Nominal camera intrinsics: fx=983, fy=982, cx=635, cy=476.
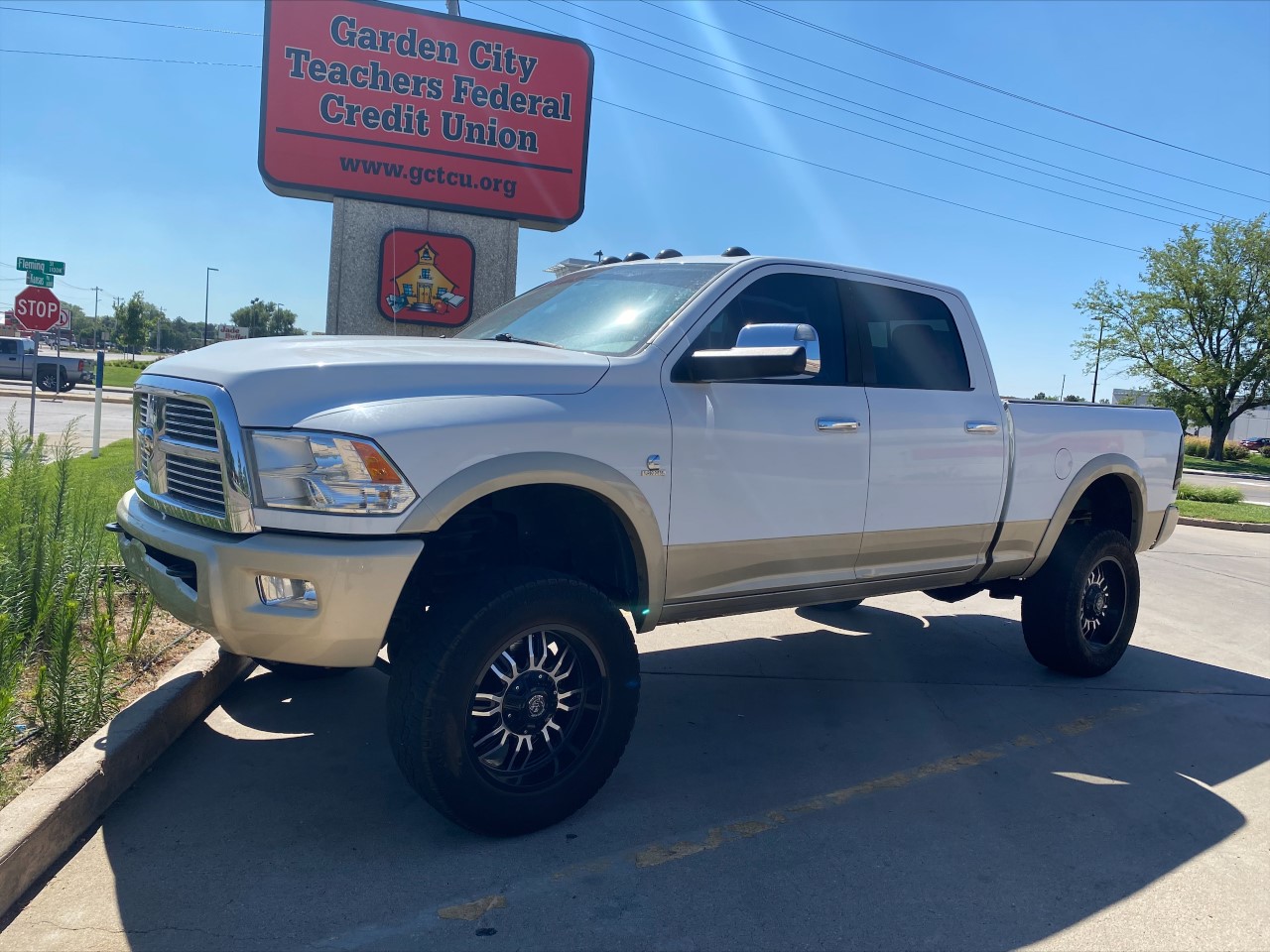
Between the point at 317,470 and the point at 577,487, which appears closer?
the point at 317,470

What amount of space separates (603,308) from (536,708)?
1803 mm

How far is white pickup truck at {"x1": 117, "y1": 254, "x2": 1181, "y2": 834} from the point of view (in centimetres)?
306

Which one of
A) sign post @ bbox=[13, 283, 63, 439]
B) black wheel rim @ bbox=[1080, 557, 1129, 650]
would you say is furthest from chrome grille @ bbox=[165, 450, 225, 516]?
sign post @ bbox=[13, 283, 63, 439]

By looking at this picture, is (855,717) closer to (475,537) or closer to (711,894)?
(711,894)

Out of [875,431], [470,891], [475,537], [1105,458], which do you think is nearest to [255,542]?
[475,537]

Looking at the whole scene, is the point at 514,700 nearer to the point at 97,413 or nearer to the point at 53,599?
the point at 53,599

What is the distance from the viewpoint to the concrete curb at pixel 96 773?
300 centimetres

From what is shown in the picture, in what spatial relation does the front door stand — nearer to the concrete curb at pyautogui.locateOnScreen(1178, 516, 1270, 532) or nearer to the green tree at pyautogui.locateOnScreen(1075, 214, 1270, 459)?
the concrete curb at pyautogui.locateOnScreen(1178, 516, 1270, 532)

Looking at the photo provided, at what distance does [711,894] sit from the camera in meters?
3.18

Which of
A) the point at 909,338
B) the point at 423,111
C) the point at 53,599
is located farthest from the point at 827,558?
the point at 423,111

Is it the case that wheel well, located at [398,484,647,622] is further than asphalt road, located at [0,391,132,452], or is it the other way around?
asphalt road, located at [0,391,132,452]

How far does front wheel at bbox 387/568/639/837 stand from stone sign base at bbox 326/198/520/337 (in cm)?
728

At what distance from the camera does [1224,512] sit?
16281 mm

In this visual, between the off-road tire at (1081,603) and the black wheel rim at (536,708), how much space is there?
131 inches
